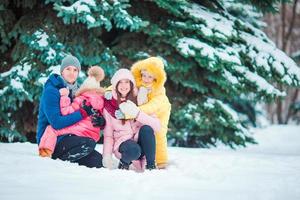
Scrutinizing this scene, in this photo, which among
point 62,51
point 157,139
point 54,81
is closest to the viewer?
point 54,81

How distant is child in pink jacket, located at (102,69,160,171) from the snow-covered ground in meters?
0.32

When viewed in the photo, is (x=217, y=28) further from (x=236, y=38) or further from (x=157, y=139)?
(x=157, y=139)

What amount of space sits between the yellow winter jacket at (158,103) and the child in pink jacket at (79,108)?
17.8 inches

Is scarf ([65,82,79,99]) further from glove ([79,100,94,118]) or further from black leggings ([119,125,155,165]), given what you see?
black leggings ([119,125,155,165])

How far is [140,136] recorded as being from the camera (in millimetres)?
4145

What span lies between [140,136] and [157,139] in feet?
0.94

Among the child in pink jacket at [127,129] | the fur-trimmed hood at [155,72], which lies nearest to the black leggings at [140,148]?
the child in pink jacket at [127,129]

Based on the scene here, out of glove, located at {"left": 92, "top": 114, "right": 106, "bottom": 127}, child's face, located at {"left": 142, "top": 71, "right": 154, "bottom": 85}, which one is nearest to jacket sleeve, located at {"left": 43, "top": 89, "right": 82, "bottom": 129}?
glove, located at {"left": 92, "top": 114, "right": 106, "bottom": 127}

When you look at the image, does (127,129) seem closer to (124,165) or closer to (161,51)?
(124,165)

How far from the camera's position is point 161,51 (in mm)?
6926

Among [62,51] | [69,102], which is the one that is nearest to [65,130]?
[69,102]

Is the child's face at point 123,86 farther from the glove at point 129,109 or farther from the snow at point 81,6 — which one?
the snow at point 81,6

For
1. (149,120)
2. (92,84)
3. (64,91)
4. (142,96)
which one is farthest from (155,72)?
(64,91)

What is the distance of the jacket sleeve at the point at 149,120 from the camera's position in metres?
4.12
